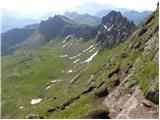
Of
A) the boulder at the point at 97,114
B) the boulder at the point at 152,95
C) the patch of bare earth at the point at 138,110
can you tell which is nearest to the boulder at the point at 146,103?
the patch of bare earth at the point at 138,110

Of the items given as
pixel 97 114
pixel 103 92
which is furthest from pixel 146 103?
pixel 103 92

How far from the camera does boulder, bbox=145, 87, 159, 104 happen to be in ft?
139

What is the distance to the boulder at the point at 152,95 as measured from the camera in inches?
1670

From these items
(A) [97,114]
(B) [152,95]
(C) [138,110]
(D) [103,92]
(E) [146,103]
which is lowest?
(D) [103,92]

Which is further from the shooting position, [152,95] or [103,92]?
[103,92]

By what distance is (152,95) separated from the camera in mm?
43188

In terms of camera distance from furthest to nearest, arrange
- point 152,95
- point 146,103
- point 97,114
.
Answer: point 97,114, point 152,95, point 146,103

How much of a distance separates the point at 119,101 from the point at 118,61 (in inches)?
1273

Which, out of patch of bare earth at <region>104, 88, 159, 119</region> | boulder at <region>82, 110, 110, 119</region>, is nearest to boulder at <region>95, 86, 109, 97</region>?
boulder at <region>82, 110, 110, 119</region>

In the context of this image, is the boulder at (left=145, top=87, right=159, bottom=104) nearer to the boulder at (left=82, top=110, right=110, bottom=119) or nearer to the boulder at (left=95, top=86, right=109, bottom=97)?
the boulder at (left=82, top=110, right=110, bottom=119)

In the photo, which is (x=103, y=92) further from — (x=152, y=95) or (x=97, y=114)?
(x=152, y=95)

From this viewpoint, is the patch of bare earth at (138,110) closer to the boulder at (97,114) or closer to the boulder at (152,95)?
the boulder at (152,95)

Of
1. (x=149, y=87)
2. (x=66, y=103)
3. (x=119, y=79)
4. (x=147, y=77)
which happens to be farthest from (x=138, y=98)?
(x=66, y=103)

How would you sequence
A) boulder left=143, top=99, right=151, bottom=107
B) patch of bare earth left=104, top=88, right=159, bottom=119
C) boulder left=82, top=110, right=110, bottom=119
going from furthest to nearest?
1. boulder left=82, top=110, right=110, bottom=119
2. boulder left=143, top=99, right=151, bottom=107
3. patch of bare earth left=104, top=88, right=159, bottom=119
